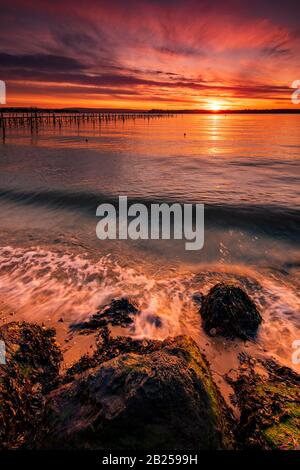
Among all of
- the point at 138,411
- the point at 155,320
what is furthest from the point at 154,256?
the point at 138,411

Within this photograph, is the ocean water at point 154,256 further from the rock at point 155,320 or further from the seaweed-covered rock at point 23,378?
the seaweed-covered rock at point 23,378

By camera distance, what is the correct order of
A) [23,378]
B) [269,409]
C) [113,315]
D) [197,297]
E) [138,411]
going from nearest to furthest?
[138,411] < [269,409] < [23,378] < [113,315] < [197,297]

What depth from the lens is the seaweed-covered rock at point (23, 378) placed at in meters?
3.05

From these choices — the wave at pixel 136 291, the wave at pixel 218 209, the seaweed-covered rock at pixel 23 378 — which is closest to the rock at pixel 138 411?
the seaweed-covered rock at pixel 23 378

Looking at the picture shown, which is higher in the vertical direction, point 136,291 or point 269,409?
point 136,291

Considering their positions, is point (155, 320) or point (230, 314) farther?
point (155, 320)

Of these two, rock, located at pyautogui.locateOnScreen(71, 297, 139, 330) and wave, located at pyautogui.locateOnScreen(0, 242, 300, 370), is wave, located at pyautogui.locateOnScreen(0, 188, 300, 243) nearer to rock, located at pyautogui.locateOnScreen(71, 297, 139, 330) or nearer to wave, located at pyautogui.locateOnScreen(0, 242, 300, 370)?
wave, located at pyautogui.locateOnScreen(0, 242, 300, 370)

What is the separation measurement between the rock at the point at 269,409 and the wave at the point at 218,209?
7814 mm

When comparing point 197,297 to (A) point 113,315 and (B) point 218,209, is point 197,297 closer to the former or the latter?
(A) point 113,315

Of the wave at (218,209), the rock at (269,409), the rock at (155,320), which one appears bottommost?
the rock at (269,409)

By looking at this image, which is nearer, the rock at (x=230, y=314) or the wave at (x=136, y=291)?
the rock at (x=230, y=314)

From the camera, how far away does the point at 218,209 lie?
14031 millimetres

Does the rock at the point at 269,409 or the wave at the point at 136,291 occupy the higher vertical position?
the wave at the point at 136,291

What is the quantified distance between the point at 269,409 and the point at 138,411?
1641 millimetres
